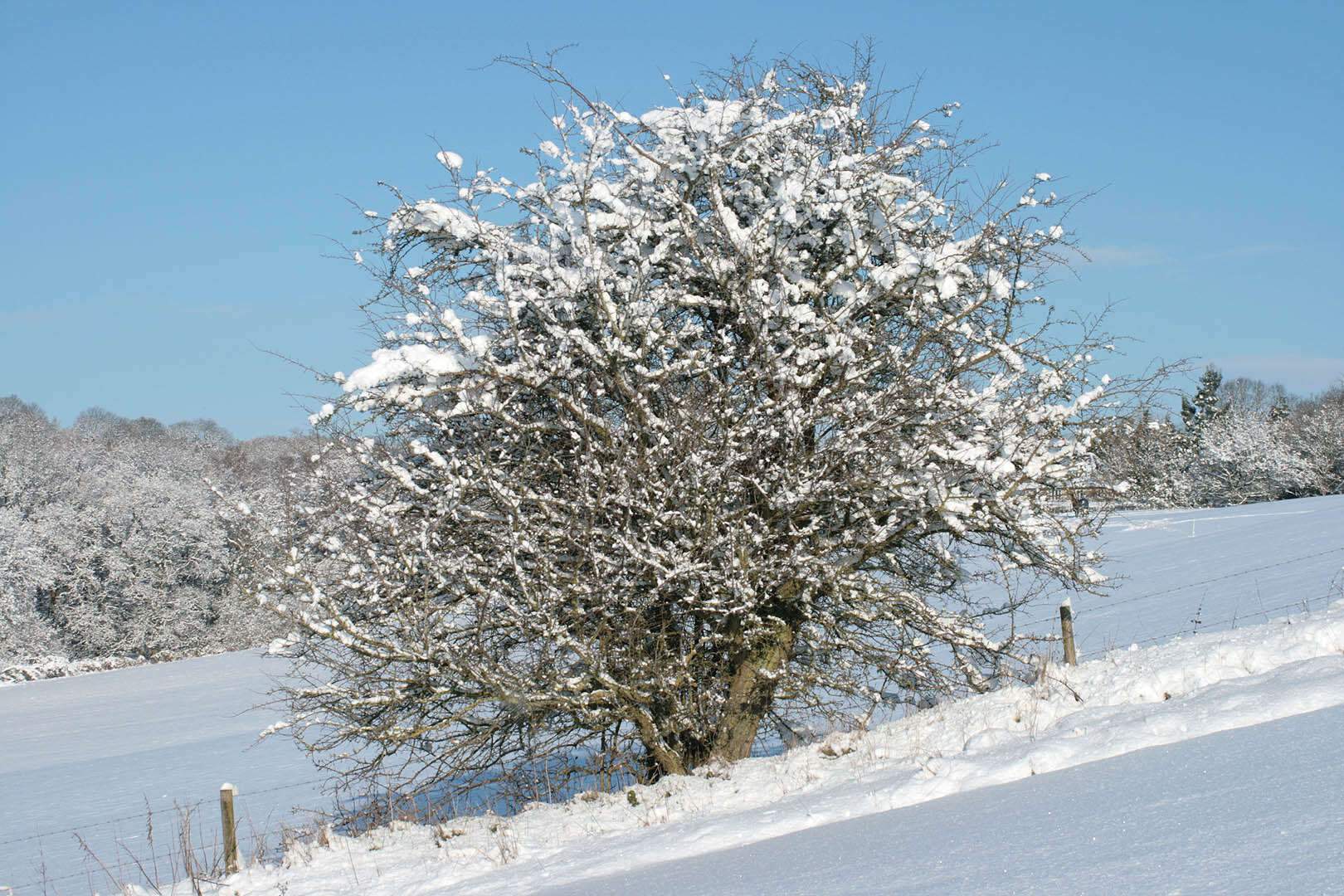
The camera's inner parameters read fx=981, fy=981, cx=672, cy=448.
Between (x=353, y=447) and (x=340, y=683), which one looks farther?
(x=340, y=683)

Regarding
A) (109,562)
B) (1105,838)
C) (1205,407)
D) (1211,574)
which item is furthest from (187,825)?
(1205,407)

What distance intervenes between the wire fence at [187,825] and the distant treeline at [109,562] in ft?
84.4

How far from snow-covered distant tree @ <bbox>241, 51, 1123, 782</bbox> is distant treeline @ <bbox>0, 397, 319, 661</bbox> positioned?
35.2 metres

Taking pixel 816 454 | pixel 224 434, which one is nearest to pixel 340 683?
pixel 816 454

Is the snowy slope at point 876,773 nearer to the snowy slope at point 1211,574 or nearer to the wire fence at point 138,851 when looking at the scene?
the wire fence at point 138,851

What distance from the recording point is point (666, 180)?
8516 millimetres

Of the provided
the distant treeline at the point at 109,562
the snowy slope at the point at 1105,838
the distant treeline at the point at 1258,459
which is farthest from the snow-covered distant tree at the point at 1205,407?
the snowy slope at the point at 1105,838

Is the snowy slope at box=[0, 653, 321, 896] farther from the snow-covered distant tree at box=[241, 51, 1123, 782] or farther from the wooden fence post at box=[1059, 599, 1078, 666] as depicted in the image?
the wooden fence post at box=[1059, 599, 1078, 666]

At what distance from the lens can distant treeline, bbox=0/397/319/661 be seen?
133 ft

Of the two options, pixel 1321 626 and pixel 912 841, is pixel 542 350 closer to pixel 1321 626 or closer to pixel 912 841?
pixel 912 841

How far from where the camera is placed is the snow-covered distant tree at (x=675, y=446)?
7.53 m

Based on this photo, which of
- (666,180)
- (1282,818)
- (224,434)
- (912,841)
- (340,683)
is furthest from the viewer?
(224,434)

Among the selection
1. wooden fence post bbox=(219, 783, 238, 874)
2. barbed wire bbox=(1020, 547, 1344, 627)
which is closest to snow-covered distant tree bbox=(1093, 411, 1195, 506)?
wooden fence post bbox=(219, 783, 238, 874)

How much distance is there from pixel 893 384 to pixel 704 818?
12.0 feet
